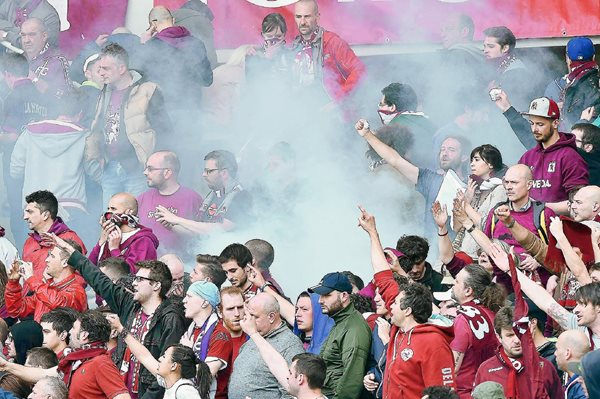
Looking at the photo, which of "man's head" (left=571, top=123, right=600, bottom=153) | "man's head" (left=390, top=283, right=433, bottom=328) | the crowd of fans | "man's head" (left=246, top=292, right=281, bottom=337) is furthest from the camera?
"man's head" (left=571, top=123, right=600, bottom=153)

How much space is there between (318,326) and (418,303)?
4.19ft

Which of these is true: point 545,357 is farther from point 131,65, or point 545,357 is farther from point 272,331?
point 131,65

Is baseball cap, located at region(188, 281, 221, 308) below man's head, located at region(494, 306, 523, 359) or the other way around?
below

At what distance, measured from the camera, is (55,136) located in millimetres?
14688

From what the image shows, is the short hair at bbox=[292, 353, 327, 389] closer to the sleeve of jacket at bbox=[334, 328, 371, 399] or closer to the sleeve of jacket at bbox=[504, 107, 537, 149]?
the sleeve of jacket at bbox=[334, 328, 371, 399]

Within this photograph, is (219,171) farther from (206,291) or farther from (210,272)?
(206,291)

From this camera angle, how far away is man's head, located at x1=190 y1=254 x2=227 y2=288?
11.2 meters

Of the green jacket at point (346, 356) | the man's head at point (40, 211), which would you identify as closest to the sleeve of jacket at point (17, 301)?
the man's head at point (40, 211)


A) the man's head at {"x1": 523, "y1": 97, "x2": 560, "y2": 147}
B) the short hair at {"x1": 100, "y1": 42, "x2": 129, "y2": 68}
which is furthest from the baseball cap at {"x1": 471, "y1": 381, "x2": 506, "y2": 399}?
the short hair at {"x1": 100, "y1": 42, "x2": 129, "y2": 68}

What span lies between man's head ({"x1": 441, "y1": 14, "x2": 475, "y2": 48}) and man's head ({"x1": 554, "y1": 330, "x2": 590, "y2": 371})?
18.3 ft

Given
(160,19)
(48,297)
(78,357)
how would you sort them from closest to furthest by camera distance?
1. (78,357)
2. (48,297)
3. (160,19)

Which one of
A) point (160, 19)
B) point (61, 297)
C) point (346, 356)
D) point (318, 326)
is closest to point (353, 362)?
point (346, 356)

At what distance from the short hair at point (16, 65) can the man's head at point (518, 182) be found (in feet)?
19.0

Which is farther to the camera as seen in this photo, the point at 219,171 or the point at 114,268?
the point at 219,171
